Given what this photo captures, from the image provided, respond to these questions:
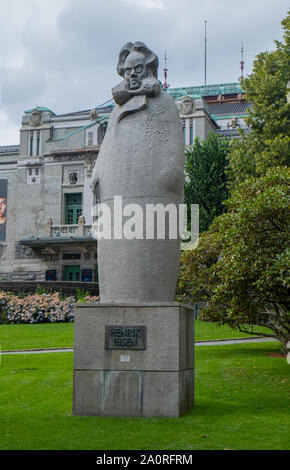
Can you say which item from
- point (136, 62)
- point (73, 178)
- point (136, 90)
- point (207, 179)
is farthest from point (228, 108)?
point (136, 90)

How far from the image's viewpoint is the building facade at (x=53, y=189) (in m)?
40.8

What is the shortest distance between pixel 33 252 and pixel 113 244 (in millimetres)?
35115

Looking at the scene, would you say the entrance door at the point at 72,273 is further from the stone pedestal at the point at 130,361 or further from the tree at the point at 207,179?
the stone pedestal at the point at 130,361

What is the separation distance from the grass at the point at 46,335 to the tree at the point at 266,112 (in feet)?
21.6

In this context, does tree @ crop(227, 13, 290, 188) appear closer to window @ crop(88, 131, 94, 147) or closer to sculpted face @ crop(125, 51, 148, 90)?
sculpted face @ crop(125, 51, 148, 90)

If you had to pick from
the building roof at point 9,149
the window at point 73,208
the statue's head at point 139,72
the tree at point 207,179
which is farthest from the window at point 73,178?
the statue's head at point 139,72

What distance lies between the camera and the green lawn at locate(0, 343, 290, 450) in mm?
6238

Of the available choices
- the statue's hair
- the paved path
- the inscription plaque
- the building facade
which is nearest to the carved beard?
the statue's hair

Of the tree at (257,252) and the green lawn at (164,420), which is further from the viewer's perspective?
the tree at (257,252)

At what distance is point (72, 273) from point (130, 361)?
34.4 m

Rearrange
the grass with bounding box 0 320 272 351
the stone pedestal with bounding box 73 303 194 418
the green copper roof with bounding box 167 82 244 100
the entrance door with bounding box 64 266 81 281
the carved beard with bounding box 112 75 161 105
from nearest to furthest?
the stone pedestal with bounding box 73 303 194 418, the carved beard with bounding box 112 75 161 105, the grass with bounding box 0 320 272 351, the entrance door with bounding box 64 266 81 281, the green copper roof with bounding box 167 82 244 100

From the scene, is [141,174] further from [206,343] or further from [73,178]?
[73,178]

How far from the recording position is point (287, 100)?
23.4 meters

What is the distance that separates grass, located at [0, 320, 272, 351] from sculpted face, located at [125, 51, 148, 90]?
11149mm
